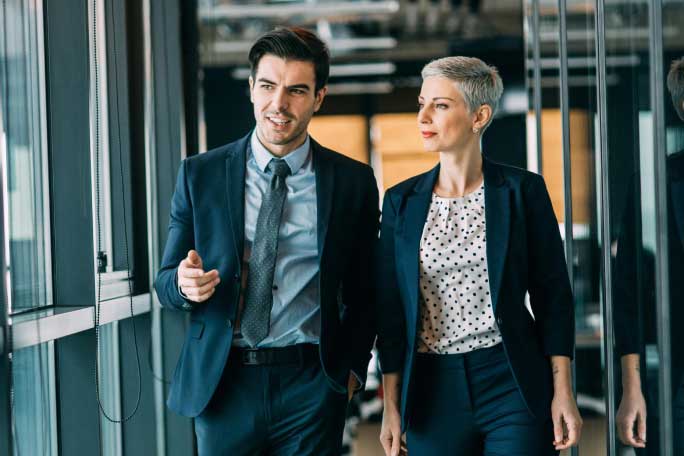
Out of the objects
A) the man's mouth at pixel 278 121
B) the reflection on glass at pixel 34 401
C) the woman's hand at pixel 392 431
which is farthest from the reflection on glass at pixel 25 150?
the woman's hand at pixel 392 431

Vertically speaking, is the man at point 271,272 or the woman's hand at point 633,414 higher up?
the man at point 271,272

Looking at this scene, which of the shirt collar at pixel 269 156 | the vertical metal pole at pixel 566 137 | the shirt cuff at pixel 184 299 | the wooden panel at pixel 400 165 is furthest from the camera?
the wooden panel at pixel 400 165

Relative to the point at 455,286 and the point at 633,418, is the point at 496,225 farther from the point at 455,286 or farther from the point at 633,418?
the point at 633,418

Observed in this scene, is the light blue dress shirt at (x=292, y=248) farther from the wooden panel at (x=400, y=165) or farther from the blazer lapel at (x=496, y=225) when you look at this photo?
the wooden panel at (x=400, y=165)

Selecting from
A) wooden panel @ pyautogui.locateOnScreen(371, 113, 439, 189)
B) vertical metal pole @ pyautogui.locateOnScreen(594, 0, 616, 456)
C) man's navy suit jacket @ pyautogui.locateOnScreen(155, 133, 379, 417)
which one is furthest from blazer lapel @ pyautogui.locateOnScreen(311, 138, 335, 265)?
wooden panel @ pyautogui.locateOnScreen(371, 113, 439, 189)

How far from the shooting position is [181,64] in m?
3.91

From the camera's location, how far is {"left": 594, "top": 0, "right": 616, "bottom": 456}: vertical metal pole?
3.03 m

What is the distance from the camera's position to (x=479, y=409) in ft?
7.27

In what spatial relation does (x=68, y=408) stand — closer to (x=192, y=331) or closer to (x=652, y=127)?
(x=192, y=331)

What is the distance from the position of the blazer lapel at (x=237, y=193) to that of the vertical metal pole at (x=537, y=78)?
1813mm

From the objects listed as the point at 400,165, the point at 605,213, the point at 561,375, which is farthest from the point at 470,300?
the point at 400,165

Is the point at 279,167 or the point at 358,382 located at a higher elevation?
the point at 279,167

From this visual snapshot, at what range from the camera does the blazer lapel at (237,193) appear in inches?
89.0

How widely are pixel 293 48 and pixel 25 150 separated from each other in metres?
0.86
